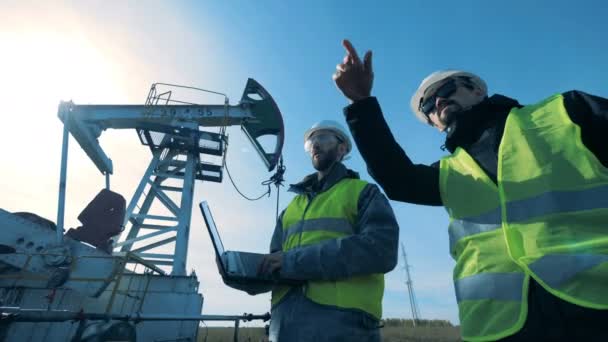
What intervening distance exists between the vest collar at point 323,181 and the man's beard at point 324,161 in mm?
84

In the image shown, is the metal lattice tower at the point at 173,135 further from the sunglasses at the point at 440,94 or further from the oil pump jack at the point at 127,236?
the sunglasses at the point at 440,94

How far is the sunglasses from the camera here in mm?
1966

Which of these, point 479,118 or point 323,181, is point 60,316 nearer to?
point 323,181

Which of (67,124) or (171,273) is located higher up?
(67,124)

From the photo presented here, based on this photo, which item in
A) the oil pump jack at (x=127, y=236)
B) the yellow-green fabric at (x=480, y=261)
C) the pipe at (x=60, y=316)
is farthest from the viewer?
the oil pump jack at (x=127, y=236)

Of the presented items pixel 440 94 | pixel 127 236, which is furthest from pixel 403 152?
pixel 127 236

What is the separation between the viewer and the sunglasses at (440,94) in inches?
77.4

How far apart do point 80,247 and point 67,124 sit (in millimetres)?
3665

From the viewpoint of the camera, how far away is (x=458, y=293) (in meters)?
1.43

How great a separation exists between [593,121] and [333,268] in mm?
1404

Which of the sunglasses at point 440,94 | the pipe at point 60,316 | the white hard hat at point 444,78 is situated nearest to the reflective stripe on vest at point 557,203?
the sunglasses at point 440,94

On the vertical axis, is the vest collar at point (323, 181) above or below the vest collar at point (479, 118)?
above

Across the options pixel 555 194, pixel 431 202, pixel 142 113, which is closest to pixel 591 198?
pixel 555 194

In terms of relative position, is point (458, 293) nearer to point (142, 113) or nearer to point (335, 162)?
point (335, 162)
